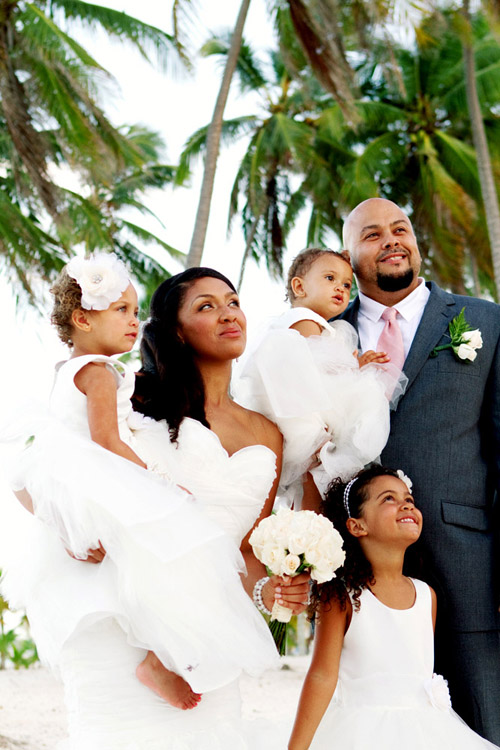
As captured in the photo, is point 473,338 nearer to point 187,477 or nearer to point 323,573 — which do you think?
point 323,573

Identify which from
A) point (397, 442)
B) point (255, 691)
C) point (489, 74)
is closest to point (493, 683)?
point (397, 442)

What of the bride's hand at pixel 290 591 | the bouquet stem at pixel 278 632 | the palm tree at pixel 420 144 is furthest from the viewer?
the palm tree at pixel 420 144

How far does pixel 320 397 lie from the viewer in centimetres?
355

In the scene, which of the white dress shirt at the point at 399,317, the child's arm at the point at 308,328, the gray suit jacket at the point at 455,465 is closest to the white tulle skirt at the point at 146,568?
the gray suit jacket at the point at 455,465

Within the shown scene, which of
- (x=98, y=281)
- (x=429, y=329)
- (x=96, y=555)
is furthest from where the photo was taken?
(x=429, y=329)

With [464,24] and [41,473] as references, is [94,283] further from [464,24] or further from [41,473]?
[464,24]

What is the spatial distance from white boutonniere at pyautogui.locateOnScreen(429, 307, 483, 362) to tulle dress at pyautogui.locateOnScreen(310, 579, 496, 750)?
102 cm

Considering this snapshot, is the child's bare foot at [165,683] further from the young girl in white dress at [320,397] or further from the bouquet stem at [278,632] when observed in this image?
the bouquet stem at [278,632]

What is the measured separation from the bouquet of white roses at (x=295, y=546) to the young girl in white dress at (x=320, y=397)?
504 millimetres

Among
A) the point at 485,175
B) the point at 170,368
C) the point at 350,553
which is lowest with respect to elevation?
the point at 350,553

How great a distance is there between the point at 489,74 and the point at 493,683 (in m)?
20.4

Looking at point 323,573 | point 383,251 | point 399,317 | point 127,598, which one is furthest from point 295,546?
point 383,251

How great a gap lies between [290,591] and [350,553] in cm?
68

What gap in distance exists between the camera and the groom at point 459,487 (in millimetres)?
3668
